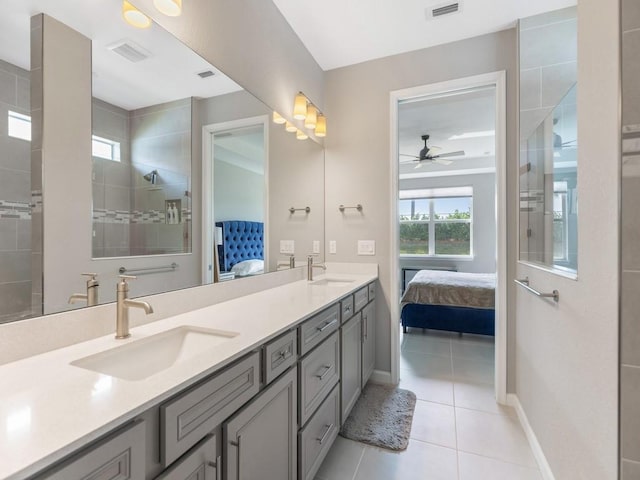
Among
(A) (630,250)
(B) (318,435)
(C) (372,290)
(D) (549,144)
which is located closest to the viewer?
(A) (630,250)

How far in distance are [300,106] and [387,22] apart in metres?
0.83

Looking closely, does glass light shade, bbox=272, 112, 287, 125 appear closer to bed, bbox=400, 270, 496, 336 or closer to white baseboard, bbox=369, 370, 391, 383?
white baseboard, bbox=369, 370, 391, 383

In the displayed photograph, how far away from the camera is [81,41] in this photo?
3.35ft

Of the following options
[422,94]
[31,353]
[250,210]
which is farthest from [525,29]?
[31,353]

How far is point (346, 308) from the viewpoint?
1.86 m

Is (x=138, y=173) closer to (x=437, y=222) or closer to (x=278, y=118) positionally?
(x=278, y=118)

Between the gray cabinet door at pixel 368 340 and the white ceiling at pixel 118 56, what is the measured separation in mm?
1761

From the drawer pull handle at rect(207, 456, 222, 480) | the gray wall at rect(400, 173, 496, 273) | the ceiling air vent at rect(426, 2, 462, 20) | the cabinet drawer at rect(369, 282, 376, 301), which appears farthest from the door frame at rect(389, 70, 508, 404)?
the gray wall at rect(400, 173, 496, 273)

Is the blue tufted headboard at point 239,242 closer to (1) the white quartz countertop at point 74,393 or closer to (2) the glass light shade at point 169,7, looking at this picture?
(1) the white quartz countertop at point 74,393

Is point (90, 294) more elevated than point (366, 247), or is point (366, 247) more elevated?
point (366, 247)

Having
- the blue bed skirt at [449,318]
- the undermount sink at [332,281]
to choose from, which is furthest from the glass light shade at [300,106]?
the blue bed skirt at [449,318]

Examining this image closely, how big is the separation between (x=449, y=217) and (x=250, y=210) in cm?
532

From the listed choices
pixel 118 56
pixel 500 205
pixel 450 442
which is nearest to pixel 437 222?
pixel 500 205

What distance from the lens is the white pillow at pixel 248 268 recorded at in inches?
70.7
